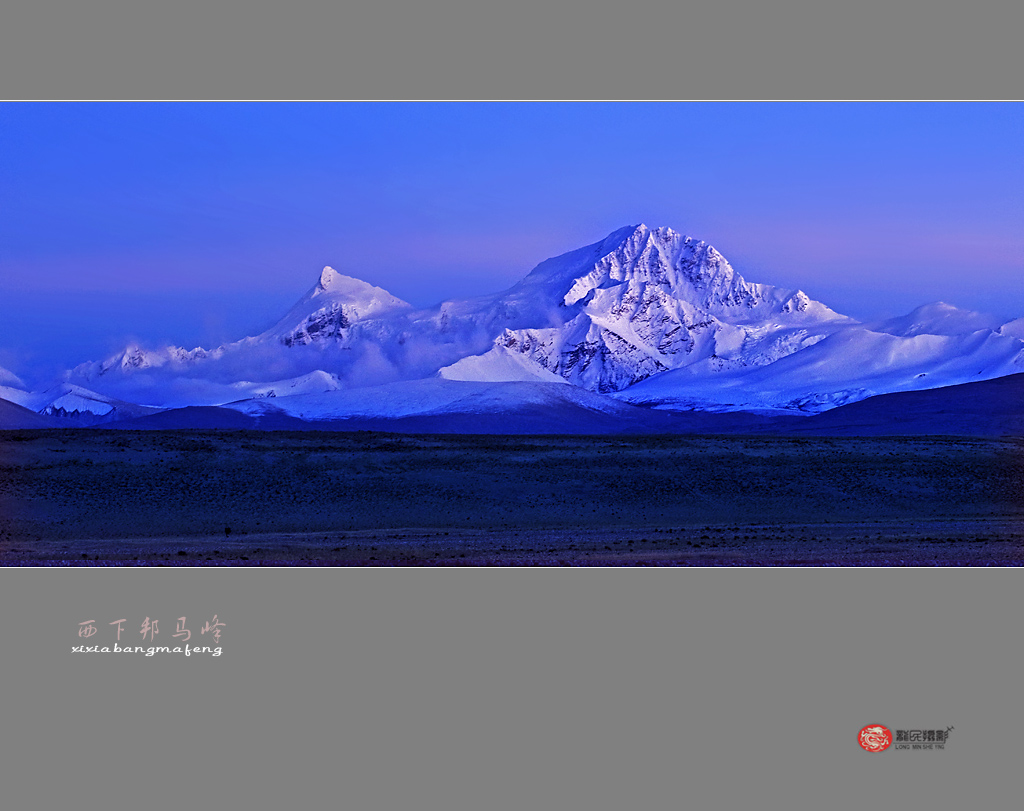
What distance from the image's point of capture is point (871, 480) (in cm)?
2573

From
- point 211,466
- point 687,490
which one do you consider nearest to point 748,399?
point 687,490

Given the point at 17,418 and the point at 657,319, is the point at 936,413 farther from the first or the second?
the point at 17,418

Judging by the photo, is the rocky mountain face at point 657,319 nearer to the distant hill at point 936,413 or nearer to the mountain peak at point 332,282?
the distant hill at point 936,413

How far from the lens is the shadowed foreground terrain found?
19.5 m

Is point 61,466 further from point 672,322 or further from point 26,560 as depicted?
point 672,322

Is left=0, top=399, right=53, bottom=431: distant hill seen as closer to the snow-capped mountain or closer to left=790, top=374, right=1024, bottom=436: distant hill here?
the snow-capped mountain

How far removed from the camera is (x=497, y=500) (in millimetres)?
24109

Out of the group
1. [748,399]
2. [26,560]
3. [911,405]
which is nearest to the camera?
[26,560]

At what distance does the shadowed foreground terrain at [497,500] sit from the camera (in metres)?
19.5

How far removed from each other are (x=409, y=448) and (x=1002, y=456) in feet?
51.2
